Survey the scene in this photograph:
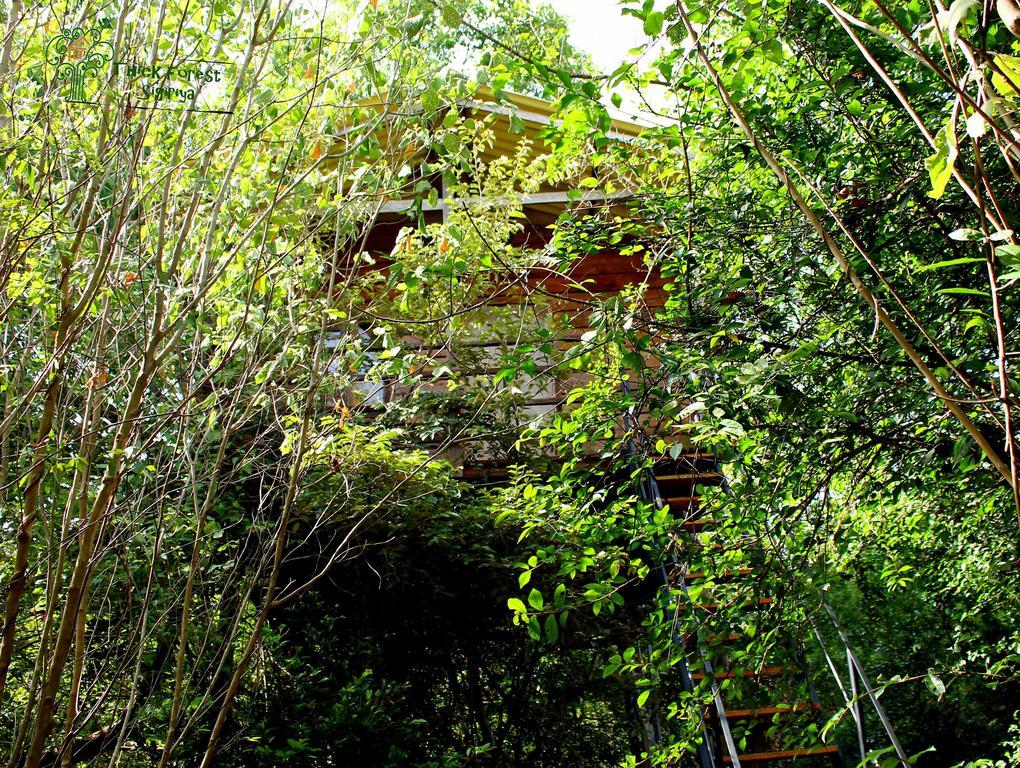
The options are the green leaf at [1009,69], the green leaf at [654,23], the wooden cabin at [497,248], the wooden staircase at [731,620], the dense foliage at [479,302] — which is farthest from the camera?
the wooden staircase at [731,620]

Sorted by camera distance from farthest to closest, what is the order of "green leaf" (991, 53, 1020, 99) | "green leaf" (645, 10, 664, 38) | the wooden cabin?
1. the wooden cabin
2. "green leaf" (645, 10, 664, 38)
3. "green leaf" (991, 53, 1020, 99)

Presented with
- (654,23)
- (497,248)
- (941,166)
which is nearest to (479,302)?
(654,23)

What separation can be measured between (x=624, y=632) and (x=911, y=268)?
10.1ft

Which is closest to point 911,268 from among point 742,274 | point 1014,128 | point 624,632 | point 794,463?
point 742,274

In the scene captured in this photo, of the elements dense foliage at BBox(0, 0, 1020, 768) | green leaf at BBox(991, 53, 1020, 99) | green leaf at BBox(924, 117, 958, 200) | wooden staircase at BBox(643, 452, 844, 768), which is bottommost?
wooden staircase at BBox(643, 452, 844, 768)

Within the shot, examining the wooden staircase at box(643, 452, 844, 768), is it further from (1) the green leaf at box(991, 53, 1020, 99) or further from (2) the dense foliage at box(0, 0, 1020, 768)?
(1) the green leaf at box(991, 53, 1020, 99)

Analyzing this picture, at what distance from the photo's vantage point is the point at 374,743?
3.91 m

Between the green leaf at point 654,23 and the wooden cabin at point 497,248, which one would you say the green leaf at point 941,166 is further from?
the wooden cabin at point 497,248

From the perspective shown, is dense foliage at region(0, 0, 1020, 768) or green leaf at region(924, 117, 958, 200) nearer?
green leaf at region(924, 117, 958, 200)

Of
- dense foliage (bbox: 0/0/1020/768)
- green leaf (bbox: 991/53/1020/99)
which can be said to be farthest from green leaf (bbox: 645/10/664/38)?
green leaf (bbox: 991/53/1020/99)

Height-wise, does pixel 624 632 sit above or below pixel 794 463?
below

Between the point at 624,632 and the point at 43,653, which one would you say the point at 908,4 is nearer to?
the point at 43,653

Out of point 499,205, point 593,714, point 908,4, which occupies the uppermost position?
point 499,205

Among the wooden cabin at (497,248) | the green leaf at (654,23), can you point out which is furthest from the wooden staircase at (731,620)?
the green leaf at (654,23)
